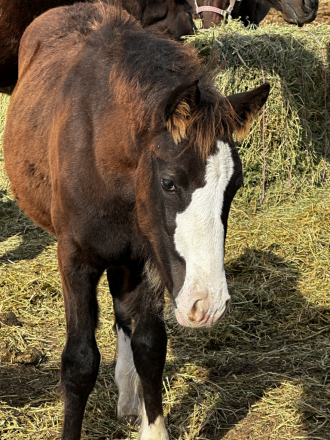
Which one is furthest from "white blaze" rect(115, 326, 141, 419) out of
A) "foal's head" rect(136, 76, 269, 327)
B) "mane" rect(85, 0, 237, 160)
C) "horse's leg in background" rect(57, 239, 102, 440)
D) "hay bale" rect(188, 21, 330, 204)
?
"hay bale" rect(188, 21, 330, 204)

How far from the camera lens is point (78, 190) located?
7.84 feet

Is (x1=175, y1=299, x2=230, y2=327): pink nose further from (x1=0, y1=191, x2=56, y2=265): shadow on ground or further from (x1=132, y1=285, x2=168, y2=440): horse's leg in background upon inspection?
(x1=0, y1=191, x2=56, y2=265): shadow on ground

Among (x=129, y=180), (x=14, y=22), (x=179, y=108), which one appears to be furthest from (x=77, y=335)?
(x=14, y=22)

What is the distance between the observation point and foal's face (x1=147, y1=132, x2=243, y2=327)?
189cm

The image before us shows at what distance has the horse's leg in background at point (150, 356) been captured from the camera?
8.73 feet

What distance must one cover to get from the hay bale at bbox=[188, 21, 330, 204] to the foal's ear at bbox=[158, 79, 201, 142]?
373 centimetres

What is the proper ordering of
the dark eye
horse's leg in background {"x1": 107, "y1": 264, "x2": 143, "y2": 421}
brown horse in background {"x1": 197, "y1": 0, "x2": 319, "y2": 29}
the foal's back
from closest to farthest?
the dark eye < the foal's back < horse's leg in background {"x1": 107, "y1": 264, "x2": 143, "y2": 421} < brown horse in background {"x1": 197, "y1": 0, "x2": 319, "y2": 29}

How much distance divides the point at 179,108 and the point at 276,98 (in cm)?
405

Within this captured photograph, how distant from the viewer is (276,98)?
18.9 ft

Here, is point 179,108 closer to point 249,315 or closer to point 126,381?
point 126,381

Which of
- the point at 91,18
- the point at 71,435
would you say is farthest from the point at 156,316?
the point at 91,18

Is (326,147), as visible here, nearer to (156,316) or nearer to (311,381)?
(311,381)

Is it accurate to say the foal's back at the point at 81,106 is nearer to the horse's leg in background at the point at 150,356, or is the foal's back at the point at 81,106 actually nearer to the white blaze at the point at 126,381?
the horse's leg in background at the point at 150,356

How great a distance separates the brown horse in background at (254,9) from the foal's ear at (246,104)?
353 centimetres
